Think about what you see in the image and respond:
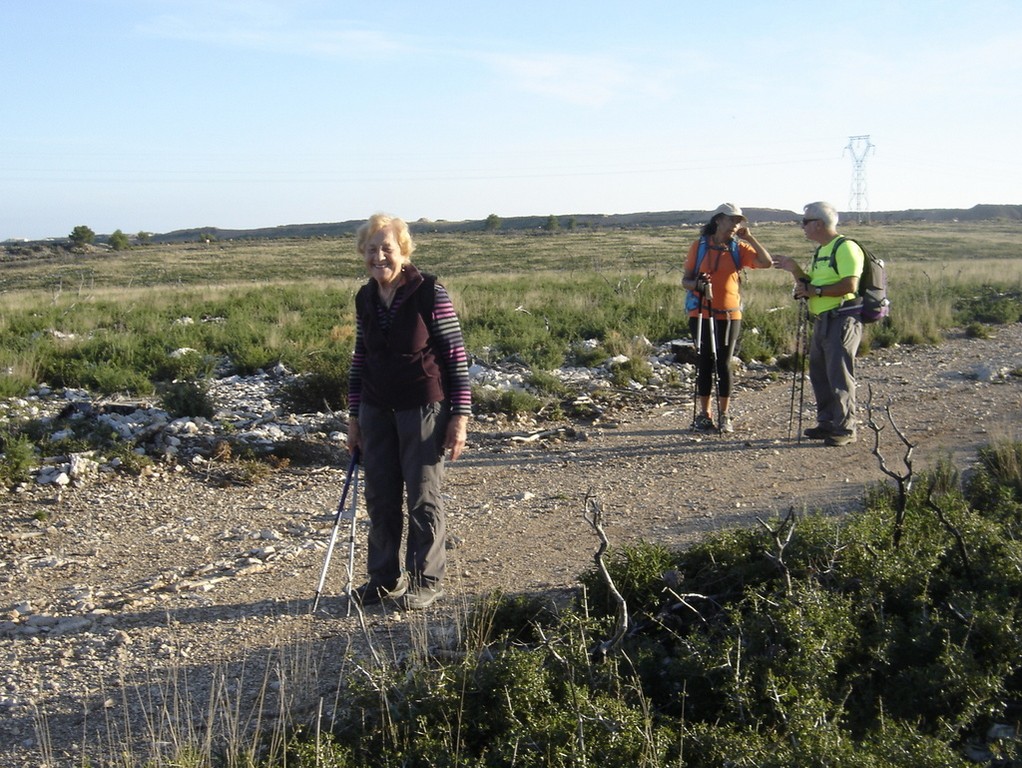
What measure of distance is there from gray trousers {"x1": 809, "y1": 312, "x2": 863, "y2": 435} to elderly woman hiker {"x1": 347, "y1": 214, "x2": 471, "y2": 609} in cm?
458

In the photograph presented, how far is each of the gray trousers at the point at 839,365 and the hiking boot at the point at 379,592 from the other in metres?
4.80

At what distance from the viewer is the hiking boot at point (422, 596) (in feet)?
16.1

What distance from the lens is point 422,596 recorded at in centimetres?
493

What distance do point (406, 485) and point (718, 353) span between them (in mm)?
4638

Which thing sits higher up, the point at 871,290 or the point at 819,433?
the point at 871,290

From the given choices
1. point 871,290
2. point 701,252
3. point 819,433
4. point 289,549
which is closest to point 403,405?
point 289,549

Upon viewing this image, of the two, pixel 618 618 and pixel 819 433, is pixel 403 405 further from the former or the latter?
pixel 819 433

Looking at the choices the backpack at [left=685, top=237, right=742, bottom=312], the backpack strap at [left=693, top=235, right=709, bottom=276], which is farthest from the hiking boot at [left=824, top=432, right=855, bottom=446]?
the backpack strap at [left=693, top=235, right=709, bottom=276]

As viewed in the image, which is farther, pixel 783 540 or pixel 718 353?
pixel 718 353

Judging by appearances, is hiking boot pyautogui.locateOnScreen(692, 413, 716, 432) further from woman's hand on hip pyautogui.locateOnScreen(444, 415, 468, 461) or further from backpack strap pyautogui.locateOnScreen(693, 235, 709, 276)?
woman's hand on hip pyautogui.locateOnScreen(444, 415, 468, 461)

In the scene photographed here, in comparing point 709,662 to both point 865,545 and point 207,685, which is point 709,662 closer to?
point 865,545

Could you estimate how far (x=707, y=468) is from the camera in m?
7.87

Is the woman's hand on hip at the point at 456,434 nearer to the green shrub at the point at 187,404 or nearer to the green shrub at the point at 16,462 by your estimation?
the green shrub at the point at 16,462

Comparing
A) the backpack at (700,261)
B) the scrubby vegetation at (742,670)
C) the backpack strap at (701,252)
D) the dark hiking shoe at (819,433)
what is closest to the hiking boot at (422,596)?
the scrubby vegetation at (742,670)
